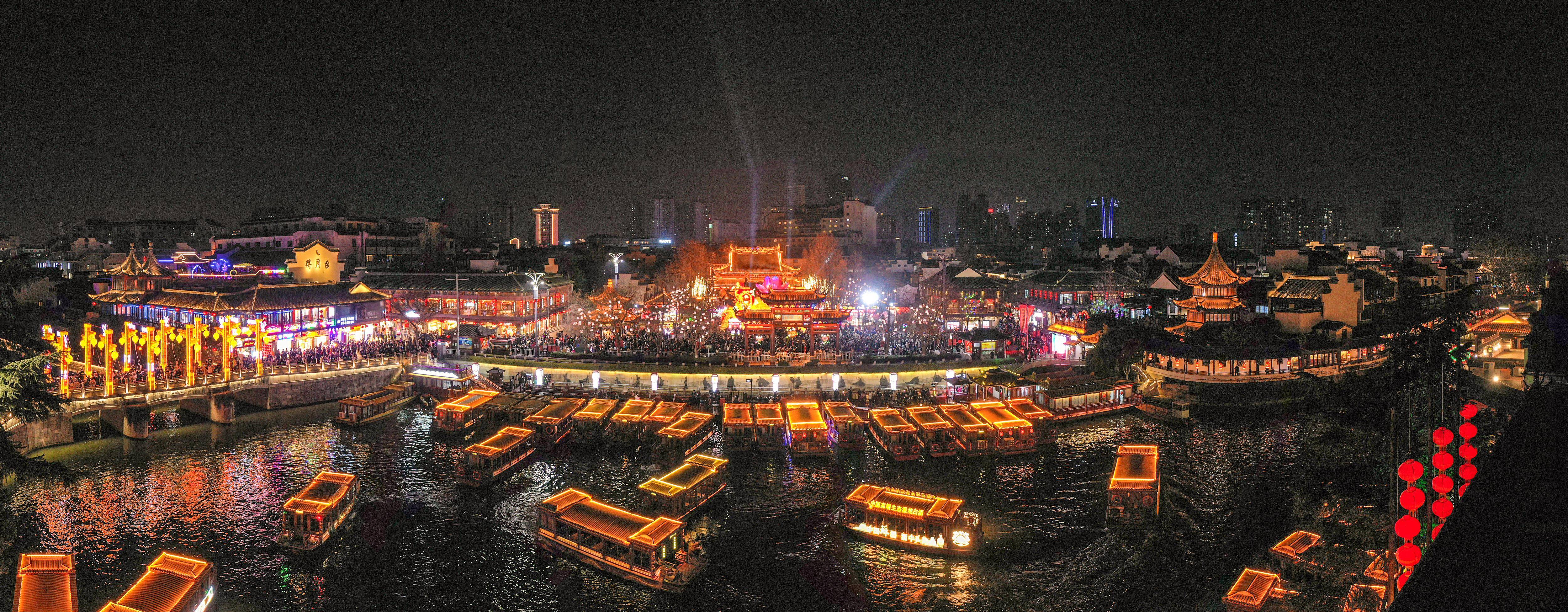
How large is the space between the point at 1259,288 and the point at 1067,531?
129 feet

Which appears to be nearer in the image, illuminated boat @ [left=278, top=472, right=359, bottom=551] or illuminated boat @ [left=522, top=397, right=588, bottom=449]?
illuminated boat @ [left=278, top=472, right=359, bottom=551]

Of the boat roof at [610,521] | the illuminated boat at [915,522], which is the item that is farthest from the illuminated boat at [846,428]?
the boat roof at [610,521]

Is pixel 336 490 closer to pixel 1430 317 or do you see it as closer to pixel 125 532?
pixel 125 532

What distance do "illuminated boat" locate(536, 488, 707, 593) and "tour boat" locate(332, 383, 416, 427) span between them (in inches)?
655

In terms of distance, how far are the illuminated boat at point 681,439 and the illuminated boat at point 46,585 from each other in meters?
16.3

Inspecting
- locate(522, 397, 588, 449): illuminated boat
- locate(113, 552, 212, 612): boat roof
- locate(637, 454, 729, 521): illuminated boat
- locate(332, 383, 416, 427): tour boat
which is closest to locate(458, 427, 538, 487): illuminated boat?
locate(522, 397, 588, 449): illuminated boat

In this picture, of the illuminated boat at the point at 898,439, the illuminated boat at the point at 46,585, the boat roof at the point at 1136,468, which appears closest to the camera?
the illuminated boat at the point at 46,585

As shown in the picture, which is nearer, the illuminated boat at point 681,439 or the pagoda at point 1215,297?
the illuminated boat at point 681,439

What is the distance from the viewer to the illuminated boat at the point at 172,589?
627 inches

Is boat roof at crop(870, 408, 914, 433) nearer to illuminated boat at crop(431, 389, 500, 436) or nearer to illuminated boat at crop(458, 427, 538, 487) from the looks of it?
illuminated boat at crop(458, 427, 538, 487)

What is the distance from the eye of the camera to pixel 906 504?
21.7m

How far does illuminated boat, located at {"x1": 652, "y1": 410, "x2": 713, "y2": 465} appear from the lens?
29.1 metres

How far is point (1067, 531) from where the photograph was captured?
2223 cm

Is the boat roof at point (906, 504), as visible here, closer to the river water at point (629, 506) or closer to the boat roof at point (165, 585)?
the river water at point (629, 506)
